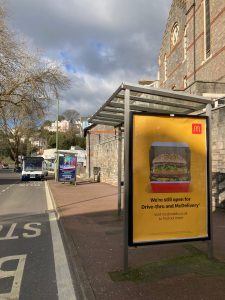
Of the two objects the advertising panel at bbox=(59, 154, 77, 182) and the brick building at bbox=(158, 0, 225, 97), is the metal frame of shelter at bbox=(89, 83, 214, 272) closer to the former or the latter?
the brick building at bbox=(158, 0, 225, 97)

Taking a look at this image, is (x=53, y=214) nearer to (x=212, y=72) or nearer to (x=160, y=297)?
(x=160, y=297)

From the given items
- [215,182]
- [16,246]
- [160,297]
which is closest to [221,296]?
[160,297]

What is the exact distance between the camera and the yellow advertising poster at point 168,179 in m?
5.88

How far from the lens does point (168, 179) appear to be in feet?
19.9

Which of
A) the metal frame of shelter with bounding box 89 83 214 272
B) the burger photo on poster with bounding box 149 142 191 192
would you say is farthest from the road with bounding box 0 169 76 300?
the burger photo on poster with bounding box 149 142 191 192

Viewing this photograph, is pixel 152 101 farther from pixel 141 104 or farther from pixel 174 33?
pixel 174 33

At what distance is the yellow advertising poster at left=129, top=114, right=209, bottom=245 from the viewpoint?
588 centimetres

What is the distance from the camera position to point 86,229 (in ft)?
31.2

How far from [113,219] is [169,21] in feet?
78.9

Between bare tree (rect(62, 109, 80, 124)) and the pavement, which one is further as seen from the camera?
bare tree (rect(62, 109, 80, 124))

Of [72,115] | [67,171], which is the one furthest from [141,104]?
[72,115]

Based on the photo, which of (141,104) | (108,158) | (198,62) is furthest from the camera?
(108,158)

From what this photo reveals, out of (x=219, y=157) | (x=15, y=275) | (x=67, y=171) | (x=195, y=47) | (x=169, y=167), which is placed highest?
(x=195, y=47)

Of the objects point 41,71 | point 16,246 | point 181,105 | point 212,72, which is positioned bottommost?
point 16,246
